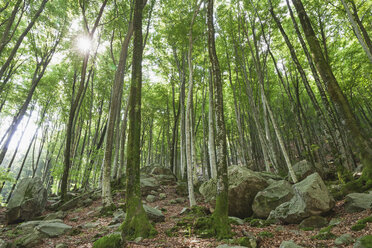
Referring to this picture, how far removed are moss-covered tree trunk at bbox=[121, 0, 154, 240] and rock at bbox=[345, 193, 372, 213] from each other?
5.78 meters

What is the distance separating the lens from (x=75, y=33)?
14.7 metres

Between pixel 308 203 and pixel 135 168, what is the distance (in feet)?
17.6

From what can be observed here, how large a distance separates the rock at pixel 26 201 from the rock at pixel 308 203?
12.2 meters

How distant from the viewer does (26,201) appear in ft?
32.2

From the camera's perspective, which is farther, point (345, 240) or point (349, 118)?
point (349, 118)

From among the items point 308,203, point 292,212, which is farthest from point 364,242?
point 292,212

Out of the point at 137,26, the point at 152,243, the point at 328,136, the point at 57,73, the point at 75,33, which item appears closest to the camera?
the point at 152,243

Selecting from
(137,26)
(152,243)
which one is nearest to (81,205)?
(152,243)

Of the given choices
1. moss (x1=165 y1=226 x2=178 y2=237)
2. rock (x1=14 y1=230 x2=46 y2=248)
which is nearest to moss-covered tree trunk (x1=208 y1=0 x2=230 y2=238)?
moss (x1=165 y1=226 x2=178 y2=237)

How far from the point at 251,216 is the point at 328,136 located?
4.95 metres

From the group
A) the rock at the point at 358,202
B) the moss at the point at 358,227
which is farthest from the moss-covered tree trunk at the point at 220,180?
the rock at the point at 358,202

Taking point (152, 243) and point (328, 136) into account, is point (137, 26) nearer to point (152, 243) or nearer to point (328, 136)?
point (152, 243)

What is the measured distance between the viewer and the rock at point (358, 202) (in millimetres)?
4965

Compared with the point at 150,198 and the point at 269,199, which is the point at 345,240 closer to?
the point at 269,199
